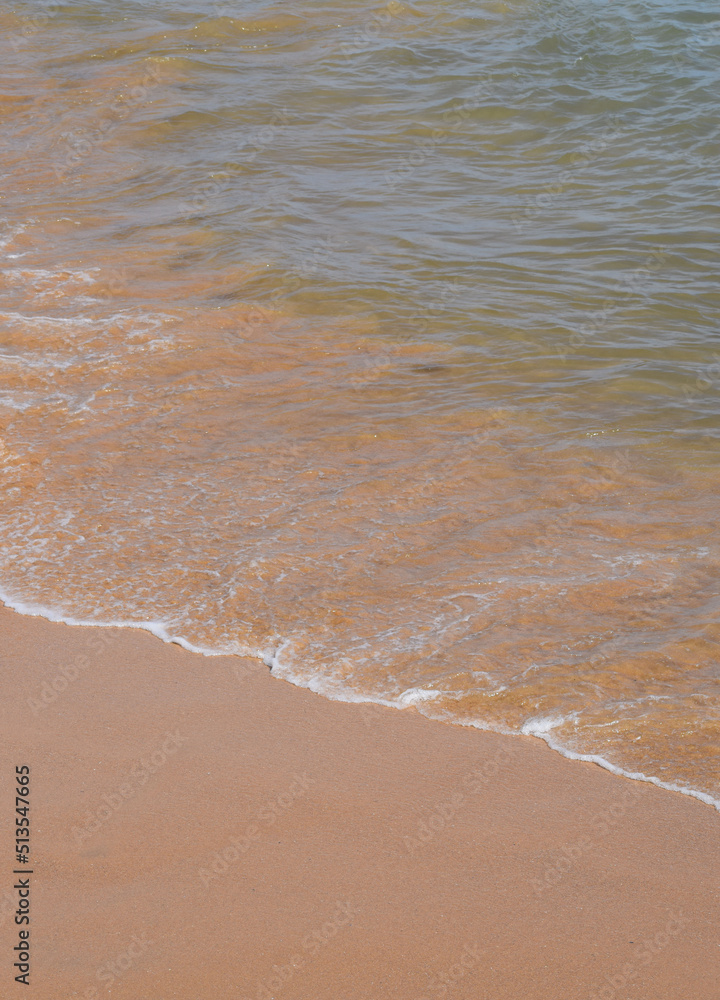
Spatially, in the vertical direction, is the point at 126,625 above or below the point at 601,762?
above

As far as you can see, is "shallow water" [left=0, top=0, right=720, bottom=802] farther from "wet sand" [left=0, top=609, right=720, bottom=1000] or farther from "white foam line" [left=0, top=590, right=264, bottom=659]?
"wet sand" [left=0, top=609, right=720, bottom=1000]

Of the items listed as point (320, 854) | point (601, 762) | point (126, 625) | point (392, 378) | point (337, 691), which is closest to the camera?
point (320, 854)

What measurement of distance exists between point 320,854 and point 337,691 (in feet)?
2.50

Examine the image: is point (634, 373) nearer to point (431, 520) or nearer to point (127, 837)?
point (431, 520)

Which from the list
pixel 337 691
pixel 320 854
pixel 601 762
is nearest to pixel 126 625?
pixel 337 691

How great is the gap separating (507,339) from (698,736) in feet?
12.2

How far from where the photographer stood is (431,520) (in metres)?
4.62

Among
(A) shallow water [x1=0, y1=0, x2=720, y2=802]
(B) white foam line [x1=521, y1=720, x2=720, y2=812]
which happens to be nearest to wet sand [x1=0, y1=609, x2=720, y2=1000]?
(B) white foam line [x1=521, y1=720, x2=720, y2=812]

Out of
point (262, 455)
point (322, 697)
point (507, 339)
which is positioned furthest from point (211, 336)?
point (322, 697)

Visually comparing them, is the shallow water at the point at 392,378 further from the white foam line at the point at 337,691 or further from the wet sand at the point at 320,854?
the wet sand at the point at 320,854

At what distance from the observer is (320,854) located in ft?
9.65

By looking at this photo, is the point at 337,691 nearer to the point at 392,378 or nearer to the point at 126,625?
the point at 126,625

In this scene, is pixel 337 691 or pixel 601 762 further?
pixel 337 691

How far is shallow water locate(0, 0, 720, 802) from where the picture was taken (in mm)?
3902
